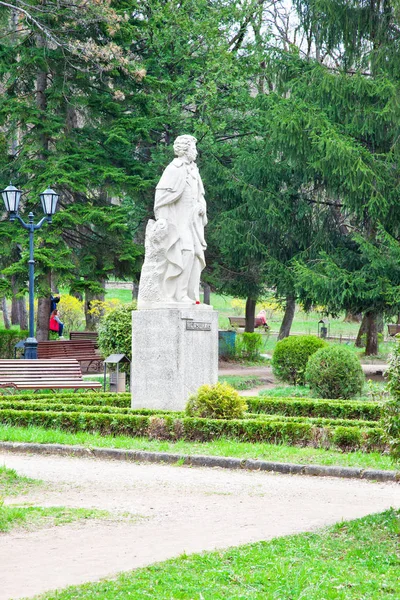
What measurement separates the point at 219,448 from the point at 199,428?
3.36 ft

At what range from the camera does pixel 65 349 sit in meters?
24.6

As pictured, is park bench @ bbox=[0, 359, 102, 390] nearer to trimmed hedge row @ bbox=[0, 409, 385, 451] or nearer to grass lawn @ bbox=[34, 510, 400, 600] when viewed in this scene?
trimmed hedge row @ bbox=[0, 409, 385, 451]

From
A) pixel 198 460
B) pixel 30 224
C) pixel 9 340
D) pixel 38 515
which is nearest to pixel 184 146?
pixel 30 224

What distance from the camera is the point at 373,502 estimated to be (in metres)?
8.12

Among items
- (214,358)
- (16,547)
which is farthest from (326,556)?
(214,358)

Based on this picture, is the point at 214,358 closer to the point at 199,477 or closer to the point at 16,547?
the point at 199,477

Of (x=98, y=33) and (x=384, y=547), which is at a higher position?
(x=98, y=33)

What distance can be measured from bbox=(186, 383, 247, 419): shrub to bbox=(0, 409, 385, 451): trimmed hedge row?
1.55ft

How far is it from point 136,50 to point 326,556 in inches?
1014

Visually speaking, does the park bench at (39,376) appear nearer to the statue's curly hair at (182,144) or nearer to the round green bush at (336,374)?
the round green bush at (336,374)

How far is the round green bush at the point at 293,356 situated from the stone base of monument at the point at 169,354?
6.27 metres

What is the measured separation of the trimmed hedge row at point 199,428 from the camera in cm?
1099

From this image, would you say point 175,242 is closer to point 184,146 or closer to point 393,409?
point 184,146

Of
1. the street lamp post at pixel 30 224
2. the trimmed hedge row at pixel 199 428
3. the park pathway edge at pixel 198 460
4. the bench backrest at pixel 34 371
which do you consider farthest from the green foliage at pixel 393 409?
the street lamp post at pixel 30 224
